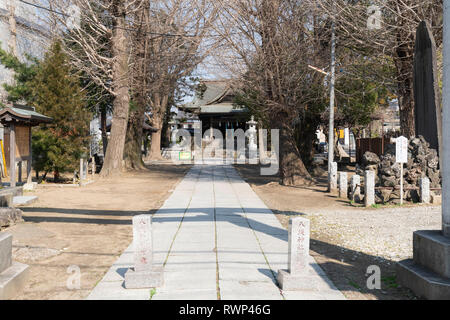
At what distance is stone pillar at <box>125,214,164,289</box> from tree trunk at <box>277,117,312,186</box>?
1166 centimetres

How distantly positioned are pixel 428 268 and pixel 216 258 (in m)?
2.82

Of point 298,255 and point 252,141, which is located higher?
point 252,141

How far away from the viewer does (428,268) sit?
466 cm

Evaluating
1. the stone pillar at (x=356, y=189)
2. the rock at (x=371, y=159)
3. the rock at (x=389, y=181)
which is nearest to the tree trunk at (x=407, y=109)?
the rock at (x=371, y=159)

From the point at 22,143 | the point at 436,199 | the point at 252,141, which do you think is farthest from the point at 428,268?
the point at 252,141

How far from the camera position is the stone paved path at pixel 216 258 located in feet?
15.0

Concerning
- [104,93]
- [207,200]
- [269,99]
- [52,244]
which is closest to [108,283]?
[52,244]

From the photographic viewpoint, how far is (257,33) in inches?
611

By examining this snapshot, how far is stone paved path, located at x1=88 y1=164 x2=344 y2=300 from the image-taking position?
15.0ft

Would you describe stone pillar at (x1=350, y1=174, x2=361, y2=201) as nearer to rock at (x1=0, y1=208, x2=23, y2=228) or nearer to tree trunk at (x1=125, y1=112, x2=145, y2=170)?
rock at (x1=0, y1=208, x2=23, y2=228)

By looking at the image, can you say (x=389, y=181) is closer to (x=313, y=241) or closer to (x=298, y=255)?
(x=313, y=241)

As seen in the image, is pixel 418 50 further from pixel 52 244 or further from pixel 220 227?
pixel 52 244

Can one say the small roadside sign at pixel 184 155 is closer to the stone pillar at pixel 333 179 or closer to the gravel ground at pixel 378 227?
the stone pillar at pixel 333 179

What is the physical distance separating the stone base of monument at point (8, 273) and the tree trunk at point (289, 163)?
40.0 ft
